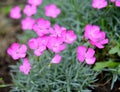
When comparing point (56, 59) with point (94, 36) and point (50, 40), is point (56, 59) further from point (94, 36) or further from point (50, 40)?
point (94, 36)

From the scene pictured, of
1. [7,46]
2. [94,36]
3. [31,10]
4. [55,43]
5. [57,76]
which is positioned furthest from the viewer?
[7,46]

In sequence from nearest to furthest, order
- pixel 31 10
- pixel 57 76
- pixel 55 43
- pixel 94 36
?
1. pixel 55 43
2. pixel 94 36
3. pixel 57 76
4. pixel 31 10

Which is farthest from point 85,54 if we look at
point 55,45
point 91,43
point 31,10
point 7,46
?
point 7,46

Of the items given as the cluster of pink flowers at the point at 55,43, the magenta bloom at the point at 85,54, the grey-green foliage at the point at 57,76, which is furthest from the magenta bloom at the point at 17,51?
the magenta bloom at the point at 85,54

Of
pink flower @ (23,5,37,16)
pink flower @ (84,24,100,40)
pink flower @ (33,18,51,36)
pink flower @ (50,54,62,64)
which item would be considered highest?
pink flower @ (23,5,37,16)

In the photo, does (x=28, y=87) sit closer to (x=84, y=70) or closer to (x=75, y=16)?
(x=84, y=70)

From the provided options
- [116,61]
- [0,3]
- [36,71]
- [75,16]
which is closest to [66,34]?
[36,71]

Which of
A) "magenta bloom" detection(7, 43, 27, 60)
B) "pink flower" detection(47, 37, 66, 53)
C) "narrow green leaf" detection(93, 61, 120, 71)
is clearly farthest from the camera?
"narrow green leaf" detection(93, 61, 120, 71)

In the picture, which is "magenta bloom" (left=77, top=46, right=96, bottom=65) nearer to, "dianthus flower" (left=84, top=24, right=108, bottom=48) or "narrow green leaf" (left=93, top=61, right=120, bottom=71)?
"dianthus flower" (left=84, top=24, right=108, bottom=48)

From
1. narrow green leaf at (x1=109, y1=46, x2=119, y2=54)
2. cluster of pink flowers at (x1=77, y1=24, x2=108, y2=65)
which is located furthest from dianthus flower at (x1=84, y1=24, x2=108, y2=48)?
narrow green leaf at (x1=109, y1=46, x2=119, y2=54)

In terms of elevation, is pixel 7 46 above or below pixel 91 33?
below
